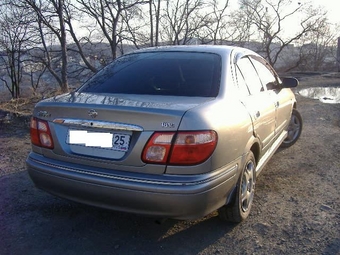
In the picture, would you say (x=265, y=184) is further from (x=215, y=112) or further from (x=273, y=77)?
(x=215, y=112)

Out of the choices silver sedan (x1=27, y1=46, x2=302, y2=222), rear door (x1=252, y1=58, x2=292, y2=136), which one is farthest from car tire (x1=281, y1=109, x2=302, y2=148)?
silver sedan (x1=27, y1=46, x2=302, y2=222)

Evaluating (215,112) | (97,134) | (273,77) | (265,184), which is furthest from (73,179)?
(273,77)

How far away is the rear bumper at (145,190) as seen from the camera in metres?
1.95

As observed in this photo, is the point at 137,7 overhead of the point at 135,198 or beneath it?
overhead

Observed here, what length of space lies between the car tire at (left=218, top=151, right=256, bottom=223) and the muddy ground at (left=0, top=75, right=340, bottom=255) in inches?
4.1

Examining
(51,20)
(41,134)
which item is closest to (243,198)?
(41,134)

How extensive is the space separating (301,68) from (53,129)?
32.8 meters

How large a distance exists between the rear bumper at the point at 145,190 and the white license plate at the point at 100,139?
6.7 inches

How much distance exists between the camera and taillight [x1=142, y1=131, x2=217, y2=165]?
76.6 inches

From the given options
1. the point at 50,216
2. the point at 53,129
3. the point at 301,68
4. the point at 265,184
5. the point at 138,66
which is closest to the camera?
the point at 53,129

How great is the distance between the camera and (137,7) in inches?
871

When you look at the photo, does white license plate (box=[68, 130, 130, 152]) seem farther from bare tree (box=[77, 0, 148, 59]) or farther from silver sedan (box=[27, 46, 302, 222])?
bare tree (box=[77, 0, 148, 59])

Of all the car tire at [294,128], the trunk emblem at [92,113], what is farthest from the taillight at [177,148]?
the car tire at [294,128]

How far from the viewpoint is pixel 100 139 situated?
2.11 m
